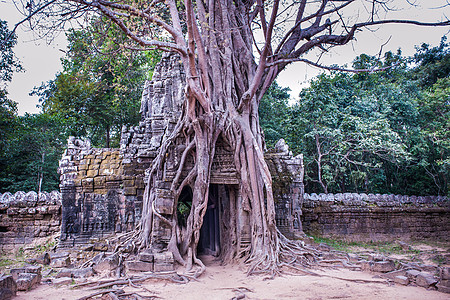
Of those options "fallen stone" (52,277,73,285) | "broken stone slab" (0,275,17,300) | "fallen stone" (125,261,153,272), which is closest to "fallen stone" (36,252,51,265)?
"fallen stone" (52,277,73,285)

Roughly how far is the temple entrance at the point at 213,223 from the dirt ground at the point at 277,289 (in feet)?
7.76

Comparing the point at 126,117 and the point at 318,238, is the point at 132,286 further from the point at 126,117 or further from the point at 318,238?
the point at 126,117

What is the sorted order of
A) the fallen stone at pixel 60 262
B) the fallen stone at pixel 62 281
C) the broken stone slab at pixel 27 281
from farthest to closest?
the fallen stone at pixel 60 262 → the fallen stone at pixel 62 281 → the broken stone slab at pixel 27 281

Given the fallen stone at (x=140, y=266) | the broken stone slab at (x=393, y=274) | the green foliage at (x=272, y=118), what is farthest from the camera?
the green foliage at (x=272, y=118)

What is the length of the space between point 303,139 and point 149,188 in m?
7.81

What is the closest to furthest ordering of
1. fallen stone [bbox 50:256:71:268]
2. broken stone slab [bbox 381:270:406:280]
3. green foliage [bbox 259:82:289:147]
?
broken stone slab [bbox 381:270:406:280], fallen stone [bbox 50:256:71:268], green foliage [bbox 259:82:289:147]

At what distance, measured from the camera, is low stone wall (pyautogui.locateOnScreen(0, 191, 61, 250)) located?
27.8ft

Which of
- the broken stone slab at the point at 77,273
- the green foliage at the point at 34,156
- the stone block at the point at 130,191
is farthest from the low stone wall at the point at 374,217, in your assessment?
the green foliage at the point at 34,156

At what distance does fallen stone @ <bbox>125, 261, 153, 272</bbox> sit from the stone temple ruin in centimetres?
183

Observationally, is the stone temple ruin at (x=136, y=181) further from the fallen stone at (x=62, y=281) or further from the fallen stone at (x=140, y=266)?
the fallen stone at (x=62, y=281)

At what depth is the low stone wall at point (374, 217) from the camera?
9445 millimetres

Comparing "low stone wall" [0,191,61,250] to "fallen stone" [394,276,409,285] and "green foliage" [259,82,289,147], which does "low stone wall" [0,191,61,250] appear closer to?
"fallen stone" [394,276,409,285]

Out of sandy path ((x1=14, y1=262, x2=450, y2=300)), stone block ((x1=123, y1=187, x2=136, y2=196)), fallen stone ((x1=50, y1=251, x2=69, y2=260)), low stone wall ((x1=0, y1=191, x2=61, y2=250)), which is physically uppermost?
stone block ((x1=123, y1=187, x2=136, y2=196))

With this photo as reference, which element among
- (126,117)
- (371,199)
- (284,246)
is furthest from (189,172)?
(126,117)
